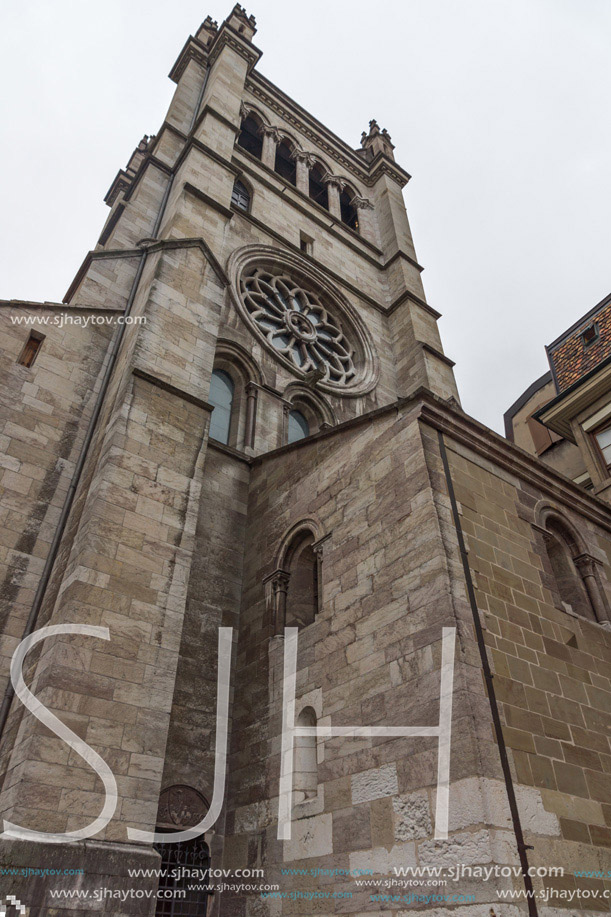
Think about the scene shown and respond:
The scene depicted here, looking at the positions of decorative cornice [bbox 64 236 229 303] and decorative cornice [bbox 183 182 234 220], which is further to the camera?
decorative cornice [bbox 183 182 234 220]

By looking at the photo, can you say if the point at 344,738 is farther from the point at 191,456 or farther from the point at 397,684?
the point at 191,456

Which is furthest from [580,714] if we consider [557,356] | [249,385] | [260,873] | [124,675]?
[557,356]

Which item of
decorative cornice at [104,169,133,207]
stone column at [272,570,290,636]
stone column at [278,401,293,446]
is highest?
decorative cornice at [104,169,133,207]

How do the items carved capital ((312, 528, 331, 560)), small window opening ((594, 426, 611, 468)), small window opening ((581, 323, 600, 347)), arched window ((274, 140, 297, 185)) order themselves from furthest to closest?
arched window ((274, 140, 297, 185)) → small window opening ((581, 323, 600, 347)) → small window opening ((594, 426, 611, 468)) → carved capital ((312, 528, 331, 560))

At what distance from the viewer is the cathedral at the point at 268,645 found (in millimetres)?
5309

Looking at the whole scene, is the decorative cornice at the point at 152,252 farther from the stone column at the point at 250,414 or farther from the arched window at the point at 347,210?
the arched window at the point at 347,210

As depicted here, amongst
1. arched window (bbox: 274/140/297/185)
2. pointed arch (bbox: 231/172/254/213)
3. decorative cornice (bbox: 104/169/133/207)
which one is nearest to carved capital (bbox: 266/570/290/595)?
pointed arch (bbox: 231/172/254/213)

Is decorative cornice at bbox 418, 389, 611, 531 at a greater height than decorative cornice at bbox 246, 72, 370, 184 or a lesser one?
lesser

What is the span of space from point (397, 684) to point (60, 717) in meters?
3.10

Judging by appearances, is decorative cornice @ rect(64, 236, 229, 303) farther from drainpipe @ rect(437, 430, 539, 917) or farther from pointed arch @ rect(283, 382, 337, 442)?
drainpipe @ rect(437, 430, 539, 917)

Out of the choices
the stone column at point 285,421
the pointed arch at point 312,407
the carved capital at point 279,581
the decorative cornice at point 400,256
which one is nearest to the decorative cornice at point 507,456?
the carved capital at point 279,581

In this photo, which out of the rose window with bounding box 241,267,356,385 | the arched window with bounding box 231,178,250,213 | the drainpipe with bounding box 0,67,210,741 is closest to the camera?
the drainpipe with bounding box 0,67,210,741

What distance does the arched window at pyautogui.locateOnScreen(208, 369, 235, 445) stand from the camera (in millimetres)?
11750

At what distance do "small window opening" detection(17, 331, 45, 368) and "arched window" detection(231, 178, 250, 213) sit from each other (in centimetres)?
879
